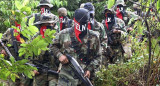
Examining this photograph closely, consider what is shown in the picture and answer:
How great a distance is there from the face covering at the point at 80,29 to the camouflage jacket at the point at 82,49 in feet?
0.22

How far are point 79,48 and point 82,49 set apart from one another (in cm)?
6

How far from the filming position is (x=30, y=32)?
2152mm

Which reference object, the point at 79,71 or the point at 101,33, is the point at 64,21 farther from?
the point at 79,71

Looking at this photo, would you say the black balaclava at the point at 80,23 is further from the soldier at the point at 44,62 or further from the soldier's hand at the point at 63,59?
the soldier at the point at 44,62

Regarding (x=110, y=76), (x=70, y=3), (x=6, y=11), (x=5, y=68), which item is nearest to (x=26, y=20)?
(x=5, y=68)

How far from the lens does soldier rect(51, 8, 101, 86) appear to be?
16.0 feet

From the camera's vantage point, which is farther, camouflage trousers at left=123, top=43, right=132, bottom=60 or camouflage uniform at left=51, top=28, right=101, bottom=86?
camouflage trousers at left=123, top=43, right=132, bottom=60

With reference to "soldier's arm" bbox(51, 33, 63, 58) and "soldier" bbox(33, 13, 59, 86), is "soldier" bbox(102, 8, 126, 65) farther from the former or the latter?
"soldier's arm" bbox(51, 33, 63, 58)

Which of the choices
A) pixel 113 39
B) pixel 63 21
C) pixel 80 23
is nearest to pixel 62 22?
pixel 63 21

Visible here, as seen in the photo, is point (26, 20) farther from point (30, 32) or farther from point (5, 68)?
point (5, 68)

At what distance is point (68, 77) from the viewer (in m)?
4.90

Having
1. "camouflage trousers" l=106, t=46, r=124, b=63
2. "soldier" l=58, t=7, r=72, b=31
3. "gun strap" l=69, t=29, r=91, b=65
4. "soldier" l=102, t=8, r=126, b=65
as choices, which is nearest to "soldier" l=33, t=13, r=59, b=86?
"gun strap" l=69, t=29, r=91, b=65

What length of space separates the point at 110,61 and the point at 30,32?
22.6ft

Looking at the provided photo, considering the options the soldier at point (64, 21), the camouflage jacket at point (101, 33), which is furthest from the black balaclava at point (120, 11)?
the camouflage jacket at point (101, 33)
